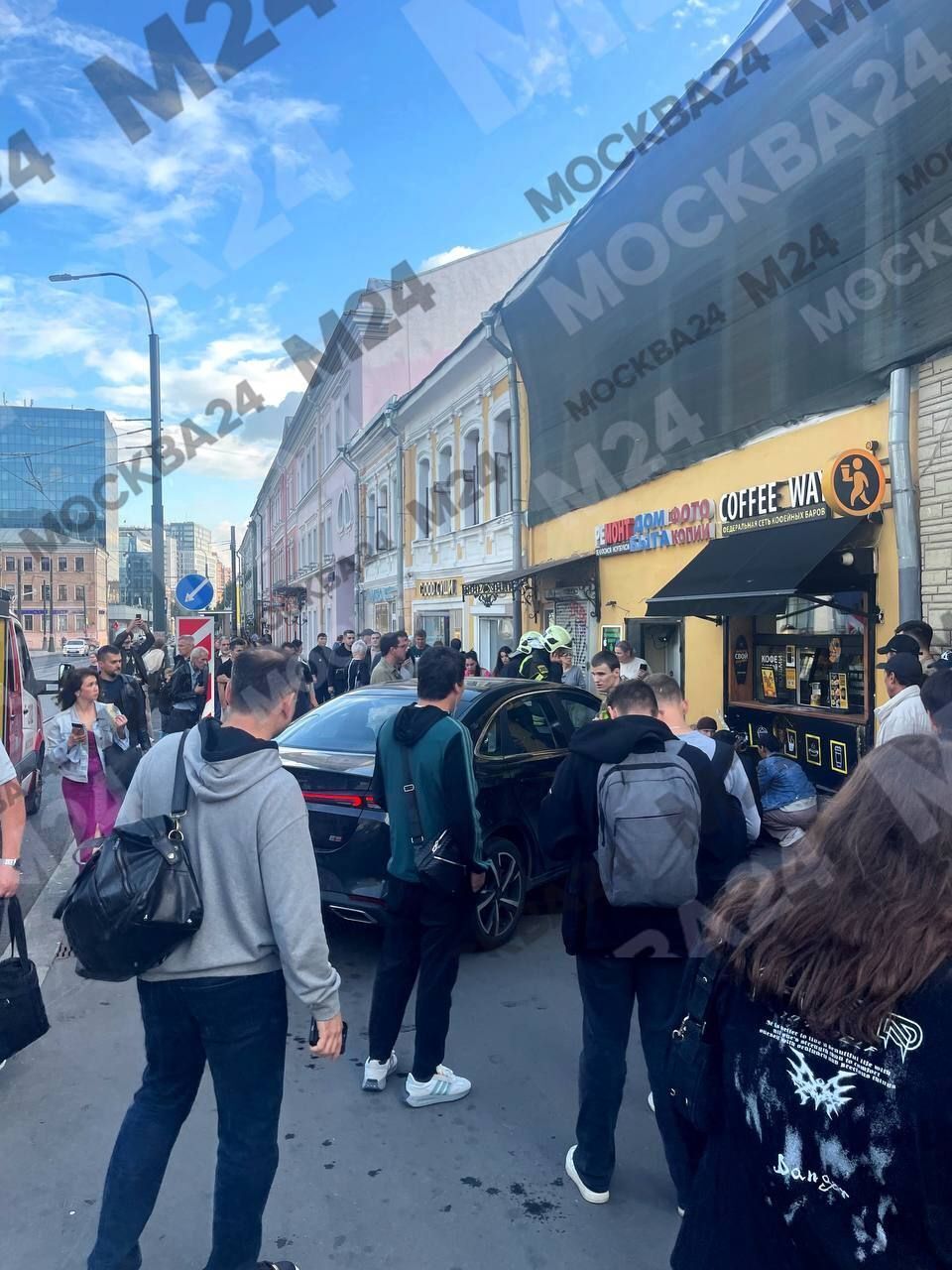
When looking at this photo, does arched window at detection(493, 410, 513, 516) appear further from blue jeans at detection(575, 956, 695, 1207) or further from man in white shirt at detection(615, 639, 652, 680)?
blue jeans at detection(575, 956, 695, 1207)

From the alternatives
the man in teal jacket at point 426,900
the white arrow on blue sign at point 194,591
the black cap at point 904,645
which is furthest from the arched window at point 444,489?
the man in teal jacket at point 426,900

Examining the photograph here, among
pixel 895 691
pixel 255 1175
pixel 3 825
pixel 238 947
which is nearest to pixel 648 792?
pixel 238 947

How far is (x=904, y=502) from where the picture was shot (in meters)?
7.29

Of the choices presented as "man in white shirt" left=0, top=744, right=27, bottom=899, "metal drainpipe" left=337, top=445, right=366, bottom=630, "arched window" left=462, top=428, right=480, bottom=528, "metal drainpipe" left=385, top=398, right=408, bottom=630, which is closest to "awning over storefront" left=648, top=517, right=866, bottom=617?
"man in white shirt" left=0, top=744, right=27, bottom=899

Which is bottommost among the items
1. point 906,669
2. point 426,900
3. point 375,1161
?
point 375,1161

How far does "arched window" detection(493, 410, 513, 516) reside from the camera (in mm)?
17156

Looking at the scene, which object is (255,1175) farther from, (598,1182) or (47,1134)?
(47,1134)

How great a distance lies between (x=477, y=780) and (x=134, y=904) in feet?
10.1

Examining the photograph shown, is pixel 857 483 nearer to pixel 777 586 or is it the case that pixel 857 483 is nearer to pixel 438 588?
pixel 777 586

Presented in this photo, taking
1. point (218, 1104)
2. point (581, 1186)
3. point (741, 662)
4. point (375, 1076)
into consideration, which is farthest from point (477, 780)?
point (741, 662)

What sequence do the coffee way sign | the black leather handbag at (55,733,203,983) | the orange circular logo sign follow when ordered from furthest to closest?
the coffee way sign
the orange circular logo sign
the black leather handbag at (55,733,203,983)

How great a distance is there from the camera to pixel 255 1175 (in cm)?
239

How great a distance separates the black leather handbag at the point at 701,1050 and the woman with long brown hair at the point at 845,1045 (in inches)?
0.6

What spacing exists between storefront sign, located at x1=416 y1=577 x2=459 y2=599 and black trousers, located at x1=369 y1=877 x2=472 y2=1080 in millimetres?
16391
